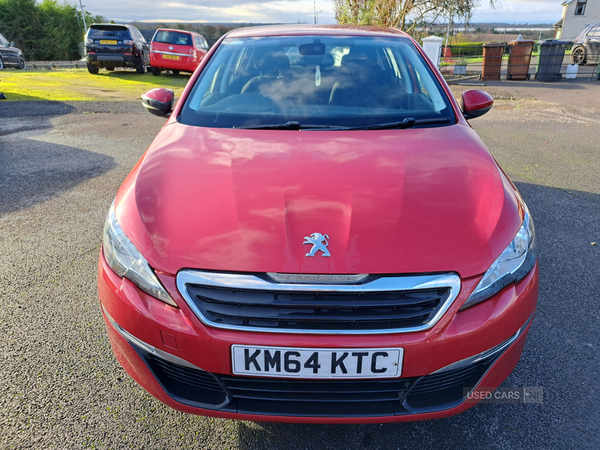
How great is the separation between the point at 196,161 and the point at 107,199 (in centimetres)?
269

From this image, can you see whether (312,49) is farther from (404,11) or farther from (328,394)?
(404,11)

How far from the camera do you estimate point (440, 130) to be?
91.0 inches

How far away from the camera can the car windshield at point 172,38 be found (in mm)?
15688

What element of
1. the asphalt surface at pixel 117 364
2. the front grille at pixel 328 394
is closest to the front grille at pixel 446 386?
the front grille at pixel 328 394

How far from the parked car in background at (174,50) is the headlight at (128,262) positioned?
15166 mm

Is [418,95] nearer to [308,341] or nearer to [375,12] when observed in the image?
[308,341]

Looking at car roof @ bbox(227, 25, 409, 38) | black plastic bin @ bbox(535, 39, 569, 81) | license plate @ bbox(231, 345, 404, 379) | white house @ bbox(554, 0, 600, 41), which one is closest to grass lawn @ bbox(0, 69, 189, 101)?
car roof @ bbox(227, 25, 409, 38)

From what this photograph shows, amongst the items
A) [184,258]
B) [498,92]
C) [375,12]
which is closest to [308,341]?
[184,258]

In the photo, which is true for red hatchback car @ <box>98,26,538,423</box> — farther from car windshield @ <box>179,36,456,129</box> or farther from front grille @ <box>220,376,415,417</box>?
car windshield @ <box>179,36,456,129</box>

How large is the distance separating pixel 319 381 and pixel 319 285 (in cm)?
31

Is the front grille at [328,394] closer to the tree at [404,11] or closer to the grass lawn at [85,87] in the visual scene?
the grass lawn at [85,87]

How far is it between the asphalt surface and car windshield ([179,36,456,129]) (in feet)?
4.23

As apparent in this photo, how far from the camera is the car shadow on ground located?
14.7 feet

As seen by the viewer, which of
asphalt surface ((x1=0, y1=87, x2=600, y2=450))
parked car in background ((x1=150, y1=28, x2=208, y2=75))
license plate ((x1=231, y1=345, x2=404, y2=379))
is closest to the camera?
license plate ((x1=231, y1=345, x2=404, y2=379))
